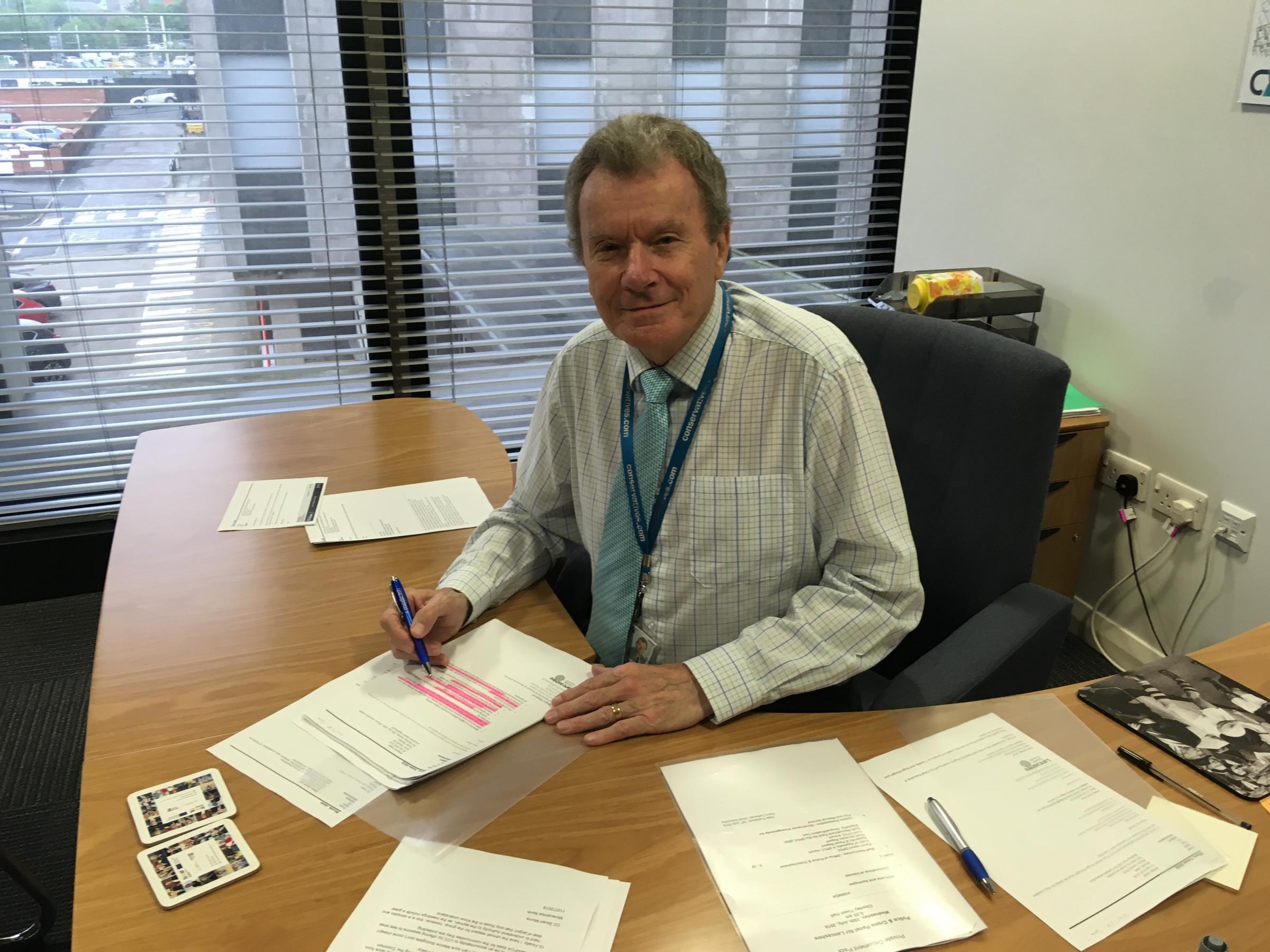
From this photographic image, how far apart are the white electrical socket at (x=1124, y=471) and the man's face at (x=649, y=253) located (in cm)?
167

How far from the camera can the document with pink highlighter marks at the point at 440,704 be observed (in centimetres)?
115

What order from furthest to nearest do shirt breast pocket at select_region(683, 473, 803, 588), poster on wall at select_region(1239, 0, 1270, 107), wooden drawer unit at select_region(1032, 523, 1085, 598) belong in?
wooden drawer unit at select_region(1032, 523, 1085, 598), poster on wall at select_region(1239, 0, 1270, 107), shirt breast pocket at select_region(683, 473, 803, 588)

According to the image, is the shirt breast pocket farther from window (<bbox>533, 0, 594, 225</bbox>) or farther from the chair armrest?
window (<bbox>533, 0, 594, 225</bbox>)

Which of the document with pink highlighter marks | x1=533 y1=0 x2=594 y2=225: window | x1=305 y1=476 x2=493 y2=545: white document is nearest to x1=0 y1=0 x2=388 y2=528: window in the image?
x1=533 y1=0 x2=594 y2=225: window

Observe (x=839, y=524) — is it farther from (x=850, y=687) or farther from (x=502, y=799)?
(x=502, y=799)

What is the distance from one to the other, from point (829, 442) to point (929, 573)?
422mm

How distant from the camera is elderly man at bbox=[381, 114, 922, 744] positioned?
1.27m

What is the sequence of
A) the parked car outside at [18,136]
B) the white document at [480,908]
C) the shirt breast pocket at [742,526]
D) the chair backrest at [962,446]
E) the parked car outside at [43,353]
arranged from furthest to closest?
the parked car outside at [43,353], the parked car outside at [18,136], the chair backrest at [962,446], the shirt breast pocket at [742,526], the white document at [480,908]

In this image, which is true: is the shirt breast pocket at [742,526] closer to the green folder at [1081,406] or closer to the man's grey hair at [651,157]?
the man's grey hair at [651,157]

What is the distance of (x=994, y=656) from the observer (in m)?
1.35

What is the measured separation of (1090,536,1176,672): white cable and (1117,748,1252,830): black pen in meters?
1.59

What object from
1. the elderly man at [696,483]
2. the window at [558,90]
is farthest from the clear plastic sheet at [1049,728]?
the window at [558,90]

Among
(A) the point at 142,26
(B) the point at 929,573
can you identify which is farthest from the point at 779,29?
(B) the point at 929,573

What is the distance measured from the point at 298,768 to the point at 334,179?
243 cm
